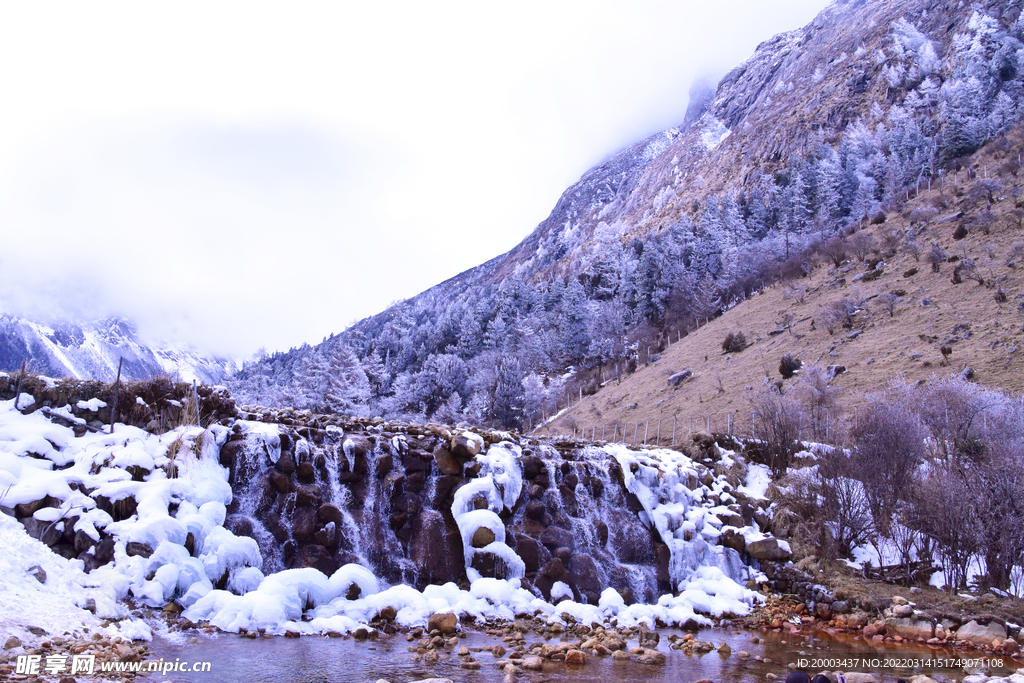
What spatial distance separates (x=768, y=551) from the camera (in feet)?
55.0

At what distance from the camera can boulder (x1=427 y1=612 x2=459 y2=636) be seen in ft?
36.2

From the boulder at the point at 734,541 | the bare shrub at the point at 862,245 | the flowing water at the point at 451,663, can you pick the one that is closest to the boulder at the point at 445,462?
the flowing water at the point at 451,663

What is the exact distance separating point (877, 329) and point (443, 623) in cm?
3338

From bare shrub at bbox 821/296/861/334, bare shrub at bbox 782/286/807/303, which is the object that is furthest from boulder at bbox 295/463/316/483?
bare shrub at bbox 782/286/807/303

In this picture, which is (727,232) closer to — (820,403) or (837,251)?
(837,251)

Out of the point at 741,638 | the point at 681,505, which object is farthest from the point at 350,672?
the point at 681,505

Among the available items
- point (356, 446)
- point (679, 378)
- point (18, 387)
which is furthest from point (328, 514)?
point (679, 378)

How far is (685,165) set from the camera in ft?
392

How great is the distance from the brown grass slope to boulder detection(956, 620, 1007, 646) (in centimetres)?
1462

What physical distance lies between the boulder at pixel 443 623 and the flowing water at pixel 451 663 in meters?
0.39

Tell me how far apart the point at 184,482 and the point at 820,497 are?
18.0m

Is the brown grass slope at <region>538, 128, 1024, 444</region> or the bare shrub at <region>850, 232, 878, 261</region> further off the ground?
the bare shrub at <region>850, 232, 878, 261</region>

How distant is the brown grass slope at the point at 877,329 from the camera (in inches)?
1116

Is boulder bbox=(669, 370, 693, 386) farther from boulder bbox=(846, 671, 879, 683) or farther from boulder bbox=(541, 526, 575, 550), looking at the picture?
boulder bbox=(846, 671, 879, 683)
